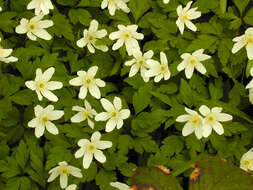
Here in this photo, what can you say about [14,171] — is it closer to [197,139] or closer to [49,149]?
[49,149]

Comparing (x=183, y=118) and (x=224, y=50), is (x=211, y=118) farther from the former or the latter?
(x=224, y=50)

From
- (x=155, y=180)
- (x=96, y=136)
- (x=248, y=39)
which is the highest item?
(x=155, y=180)

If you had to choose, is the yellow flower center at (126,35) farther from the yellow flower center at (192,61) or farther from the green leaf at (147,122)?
the green leaf at (147,122)

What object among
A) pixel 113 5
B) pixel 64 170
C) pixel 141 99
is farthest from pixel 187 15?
pixel 64 170

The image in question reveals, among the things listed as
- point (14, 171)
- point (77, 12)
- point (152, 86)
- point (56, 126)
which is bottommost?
point (14, 171)

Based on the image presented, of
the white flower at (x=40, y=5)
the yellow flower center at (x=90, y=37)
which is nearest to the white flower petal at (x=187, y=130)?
the yellow flower center at (x=90, y=37)

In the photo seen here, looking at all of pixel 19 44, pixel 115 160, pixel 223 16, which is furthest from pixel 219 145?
pixel 19 44
